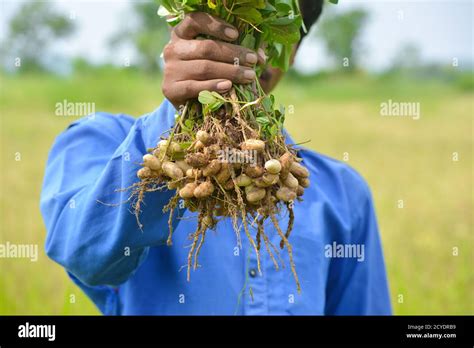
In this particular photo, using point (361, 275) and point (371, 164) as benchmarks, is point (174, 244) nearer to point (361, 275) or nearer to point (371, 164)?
point (361, 275)

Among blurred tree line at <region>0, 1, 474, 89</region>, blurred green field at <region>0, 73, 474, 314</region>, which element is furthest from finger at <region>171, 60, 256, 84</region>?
blurred tree line at <region>0, 1, 474, 89</region>

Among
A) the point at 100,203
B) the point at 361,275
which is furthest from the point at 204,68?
the point at 361,275

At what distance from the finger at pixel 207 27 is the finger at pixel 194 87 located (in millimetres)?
125

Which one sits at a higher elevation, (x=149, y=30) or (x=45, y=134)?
(x=149, y=30)

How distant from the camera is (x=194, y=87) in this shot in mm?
1711

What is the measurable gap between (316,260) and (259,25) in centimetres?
99

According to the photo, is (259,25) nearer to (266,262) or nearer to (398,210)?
(266,262)

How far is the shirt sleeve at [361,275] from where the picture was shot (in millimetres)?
2662

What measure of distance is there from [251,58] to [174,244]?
0.82 meters

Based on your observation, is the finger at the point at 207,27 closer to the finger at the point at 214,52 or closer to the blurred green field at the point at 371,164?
the finger at the point at 214,52

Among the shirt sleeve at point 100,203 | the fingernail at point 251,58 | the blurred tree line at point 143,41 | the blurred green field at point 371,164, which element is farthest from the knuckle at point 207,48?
the blurred tree line at point 143,41
